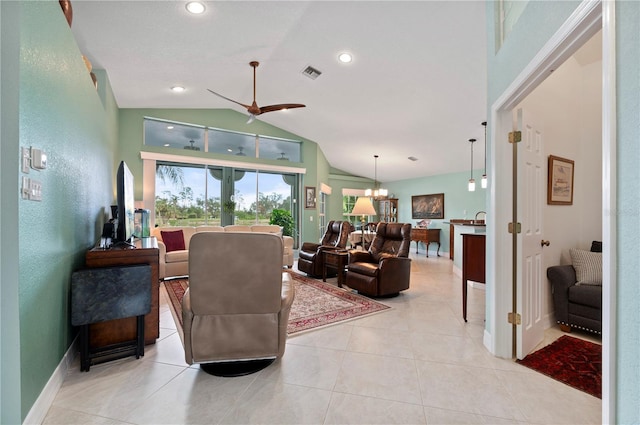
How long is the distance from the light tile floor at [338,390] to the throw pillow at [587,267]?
68 centimetres

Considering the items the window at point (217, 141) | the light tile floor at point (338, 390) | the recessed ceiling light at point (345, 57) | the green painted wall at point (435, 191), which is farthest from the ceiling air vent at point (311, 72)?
the green painted wall at point (435, 191)

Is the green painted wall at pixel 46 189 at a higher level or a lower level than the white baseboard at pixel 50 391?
higher

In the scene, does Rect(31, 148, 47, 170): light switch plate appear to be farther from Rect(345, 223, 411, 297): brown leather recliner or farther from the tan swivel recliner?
Rect(345, 223, 411, 297): brown leather recliner

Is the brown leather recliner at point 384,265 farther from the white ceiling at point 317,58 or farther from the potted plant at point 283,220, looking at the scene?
the potted plant at point 283,220

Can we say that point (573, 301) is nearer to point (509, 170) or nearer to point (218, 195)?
point (509, 170)

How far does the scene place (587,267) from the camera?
2791mm

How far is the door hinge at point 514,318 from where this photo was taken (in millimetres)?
2270

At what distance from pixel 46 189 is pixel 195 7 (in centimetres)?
226

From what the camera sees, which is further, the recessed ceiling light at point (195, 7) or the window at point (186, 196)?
the window at point (186, 196)

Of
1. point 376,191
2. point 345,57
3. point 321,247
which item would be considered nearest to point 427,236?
point 376,191

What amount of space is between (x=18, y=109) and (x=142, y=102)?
4799 millimetres

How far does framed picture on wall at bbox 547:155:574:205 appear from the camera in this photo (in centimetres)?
278
